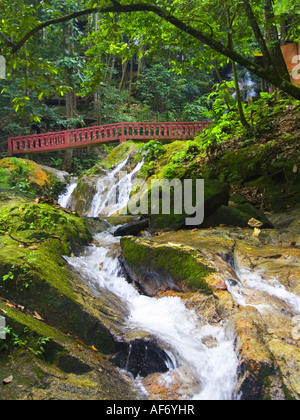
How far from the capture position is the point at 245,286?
409cm

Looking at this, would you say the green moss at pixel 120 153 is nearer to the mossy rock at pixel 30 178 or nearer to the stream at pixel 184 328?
the mossy rock at pixel 30 178

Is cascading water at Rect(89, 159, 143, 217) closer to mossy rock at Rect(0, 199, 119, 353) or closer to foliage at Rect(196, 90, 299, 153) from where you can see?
foliage at Rect(196, 90, 299, 153)

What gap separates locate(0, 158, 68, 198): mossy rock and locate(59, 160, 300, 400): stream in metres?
7.03

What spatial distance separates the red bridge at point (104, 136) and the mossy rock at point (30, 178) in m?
3.11

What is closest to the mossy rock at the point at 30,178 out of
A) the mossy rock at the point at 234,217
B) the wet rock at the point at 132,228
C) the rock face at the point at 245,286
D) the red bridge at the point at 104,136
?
the red bridge at the point at 104,136

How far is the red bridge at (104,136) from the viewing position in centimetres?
1684

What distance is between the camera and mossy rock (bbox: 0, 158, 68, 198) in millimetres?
11456

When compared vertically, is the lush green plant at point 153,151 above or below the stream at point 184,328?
above

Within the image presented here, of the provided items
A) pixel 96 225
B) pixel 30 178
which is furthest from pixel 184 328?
pixel 30 178

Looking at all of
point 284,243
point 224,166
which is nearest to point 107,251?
point 284,243

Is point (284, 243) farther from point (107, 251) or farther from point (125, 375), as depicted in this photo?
point (125, 375)

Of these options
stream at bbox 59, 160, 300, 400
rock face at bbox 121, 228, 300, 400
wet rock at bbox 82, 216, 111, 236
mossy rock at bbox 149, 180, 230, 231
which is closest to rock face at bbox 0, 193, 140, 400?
stream at bbox 59, 160, 300, 400

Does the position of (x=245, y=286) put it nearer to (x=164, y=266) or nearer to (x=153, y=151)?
(x=164, y=266)

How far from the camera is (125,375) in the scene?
3137 mm
